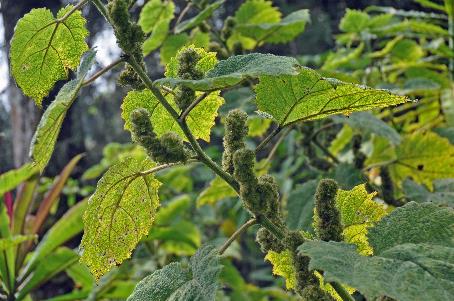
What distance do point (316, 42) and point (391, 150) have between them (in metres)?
5.86

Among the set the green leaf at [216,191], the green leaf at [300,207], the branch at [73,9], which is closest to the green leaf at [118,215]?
the branch at [73,9]

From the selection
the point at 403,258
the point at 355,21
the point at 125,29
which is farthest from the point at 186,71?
the point at 355,21

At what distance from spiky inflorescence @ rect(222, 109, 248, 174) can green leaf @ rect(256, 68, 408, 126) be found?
36 mm

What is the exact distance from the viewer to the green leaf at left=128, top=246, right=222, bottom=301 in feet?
1.99

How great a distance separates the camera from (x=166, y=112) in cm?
82

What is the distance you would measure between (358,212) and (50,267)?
1252mm

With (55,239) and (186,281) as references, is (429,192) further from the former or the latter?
(55,239)

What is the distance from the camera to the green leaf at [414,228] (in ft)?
1.93

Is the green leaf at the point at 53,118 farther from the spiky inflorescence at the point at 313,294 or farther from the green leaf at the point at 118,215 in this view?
the spiky inflorescence at the point at 313,294

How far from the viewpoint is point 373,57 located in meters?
1.84

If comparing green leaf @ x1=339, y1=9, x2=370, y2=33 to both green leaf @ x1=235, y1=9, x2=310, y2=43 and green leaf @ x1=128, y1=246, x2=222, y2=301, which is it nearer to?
green leaf @ x1=235, y1=9, x2=310, y2=43

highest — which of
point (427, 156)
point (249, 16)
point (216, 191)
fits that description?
point (249, 16)

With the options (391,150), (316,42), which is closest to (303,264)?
(391,150)

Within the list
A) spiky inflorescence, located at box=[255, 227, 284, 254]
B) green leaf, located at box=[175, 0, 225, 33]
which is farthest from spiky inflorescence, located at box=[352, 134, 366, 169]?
spiky inflorescence, located at box=[255, 227, 284, 254]
